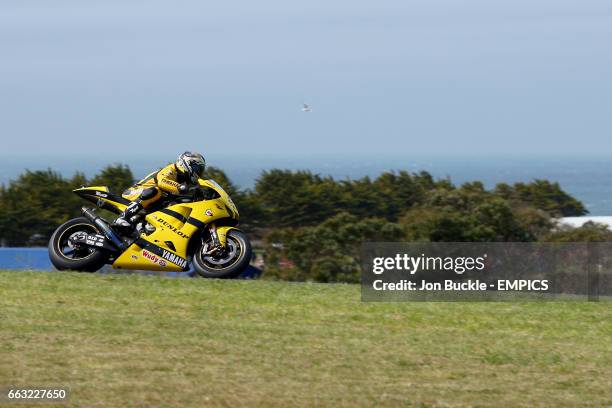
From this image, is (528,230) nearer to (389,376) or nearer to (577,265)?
(577,265)

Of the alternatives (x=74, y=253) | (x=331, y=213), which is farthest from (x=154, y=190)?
(x=331, y=213)

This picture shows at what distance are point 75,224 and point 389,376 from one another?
7.38 meters

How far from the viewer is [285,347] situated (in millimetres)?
10305

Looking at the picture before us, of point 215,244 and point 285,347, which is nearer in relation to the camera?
point 285,347

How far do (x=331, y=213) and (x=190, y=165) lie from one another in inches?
930

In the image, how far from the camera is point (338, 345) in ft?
34.3

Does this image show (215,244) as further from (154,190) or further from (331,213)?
(331,213)

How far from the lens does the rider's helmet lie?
1536 cm

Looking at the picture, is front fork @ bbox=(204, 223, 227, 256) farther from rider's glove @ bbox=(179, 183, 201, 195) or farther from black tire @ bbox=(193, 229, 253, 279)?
rider's glove @ bbox=(179, 183, 201, 195)

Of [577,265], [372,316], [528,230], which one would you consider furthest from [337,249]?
[372,316]

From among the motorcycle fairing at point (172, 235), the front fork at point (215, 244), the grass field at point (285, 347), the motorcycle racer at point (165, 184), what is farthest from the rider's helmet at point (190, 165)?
the grass field at point (285, 347)

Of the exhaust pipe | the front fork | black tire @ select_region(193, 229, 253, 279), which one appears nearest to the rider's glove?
the front fork

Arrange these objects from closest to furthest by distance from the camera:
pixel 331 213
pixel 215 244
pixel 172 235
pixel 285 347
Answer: pixel 285 347 → pixel 215 244 → pixel 172 235 → pixel 331 213

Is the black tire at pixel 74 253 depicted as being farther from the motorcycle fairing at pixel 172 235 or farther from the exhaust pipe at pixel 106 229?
the motorcycle fairing at pixel 172 235
